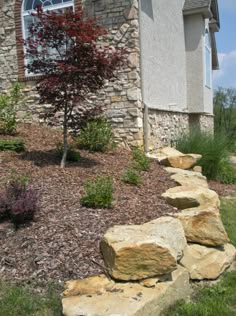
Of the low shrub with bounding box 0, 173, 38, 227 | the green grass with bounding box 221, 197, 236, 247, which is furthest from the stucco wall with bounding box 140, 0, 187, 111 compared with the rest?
the low shrub with bounding box 0, 173, 38, 227

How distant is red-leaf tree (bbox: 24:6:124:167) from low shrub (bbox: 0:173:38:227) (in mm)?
2031

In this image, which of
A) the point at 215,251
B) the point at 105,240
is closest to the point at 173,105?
the point at 215,251

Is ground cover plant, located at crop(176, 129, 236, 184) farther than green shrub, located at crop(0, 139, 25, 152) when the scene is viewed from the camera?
Yes

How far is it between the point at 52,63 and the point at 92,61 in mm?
688

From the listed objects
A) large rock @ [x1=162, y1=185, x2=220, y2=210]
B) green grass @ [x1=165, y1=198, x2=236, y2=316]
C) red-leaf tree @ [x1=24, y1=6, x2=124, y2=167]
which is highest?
red-leaf tree @ [x1=24, y1=6, x2=124, y2=167]

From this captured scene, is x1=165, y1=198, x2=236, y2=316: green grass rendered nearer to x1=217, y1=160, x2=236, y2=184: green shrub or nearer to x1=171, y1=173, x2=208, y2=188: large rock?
x1=171, y1=173, x2=208, y2=188: large rock

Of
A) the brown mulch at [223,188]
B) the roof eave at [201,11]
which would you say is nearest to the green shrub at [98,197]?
the brown mulch at [223,188]

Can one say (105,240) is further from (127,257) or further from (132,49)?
(132,49)

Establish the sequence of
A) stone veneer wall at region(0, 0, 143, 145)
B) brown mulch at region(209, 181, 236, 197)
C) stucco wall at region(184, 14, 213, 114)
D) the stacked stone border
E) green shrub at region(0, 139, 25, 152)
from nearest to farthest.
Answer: the stacked stone border
green shrub at region(0, 139, 25, 152)
brown mulch at region(209, 181, 236, 197)
stone veneer wall at region(0, 0, 143, 145)
stucco wall at region(184, 14, 213, 114)

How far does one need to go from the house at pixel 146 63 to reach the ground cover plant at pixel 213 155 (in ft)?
3.12

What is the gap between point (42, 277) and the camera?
3.37 m

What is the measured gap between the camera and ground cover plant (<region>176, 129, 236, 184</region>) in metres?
8.95

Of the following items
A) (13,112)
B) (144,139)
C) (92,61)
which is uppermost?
(92,61)

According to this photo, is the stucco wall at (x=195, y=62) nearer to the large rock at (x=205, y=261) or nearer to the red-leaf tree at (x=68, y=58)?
the red-leaf tree at (x=68, y=58)
